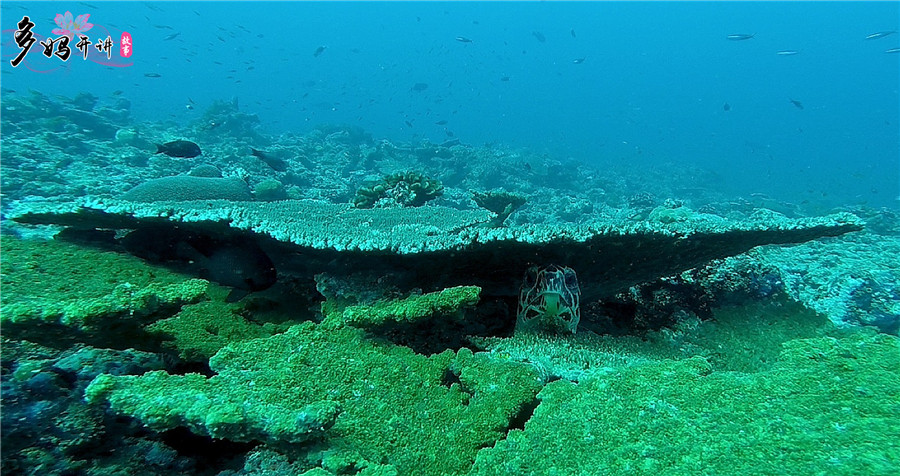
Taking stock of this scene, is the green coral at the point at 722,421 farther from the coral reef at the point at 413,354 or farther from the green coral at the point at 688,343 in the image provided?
the green coral at the point at 688,343

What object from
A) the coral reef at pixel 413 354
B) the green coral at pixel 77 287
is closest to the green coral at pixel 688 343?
the coral reef at pixel 413 354

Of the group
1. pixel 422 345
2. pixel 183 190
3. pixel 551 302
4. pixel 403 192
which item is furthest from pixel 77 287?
pixel 183 190

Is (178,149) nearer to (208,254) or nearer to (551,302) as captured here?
(208,254)

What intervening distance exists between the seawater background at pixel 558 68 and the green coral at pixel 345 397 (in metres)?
64.3

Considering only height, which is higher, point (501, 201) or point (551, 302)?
point (501, 201)

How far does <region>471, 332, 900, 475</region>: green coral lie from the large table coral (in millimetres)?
968

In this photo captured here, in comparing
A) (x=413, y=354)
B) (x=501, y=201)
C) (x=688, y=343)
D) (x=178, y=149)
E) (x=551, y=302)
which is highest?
(x=178, y=149)

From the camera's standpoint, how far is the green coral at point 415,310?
2.47 meters

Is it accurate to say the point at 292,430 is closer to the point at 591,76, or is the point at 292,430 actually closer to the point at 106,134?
the point at 106,134

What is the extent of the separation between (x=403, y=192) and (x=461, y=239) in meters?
4.52

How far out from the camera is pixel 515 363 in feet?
7.83

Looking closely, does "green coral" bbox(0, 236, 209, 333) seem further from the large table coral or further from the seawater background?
the seawater background

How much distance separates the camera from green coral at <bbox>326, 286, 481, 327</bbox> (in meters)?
2.47

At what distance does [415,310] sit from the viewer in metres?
2.48
